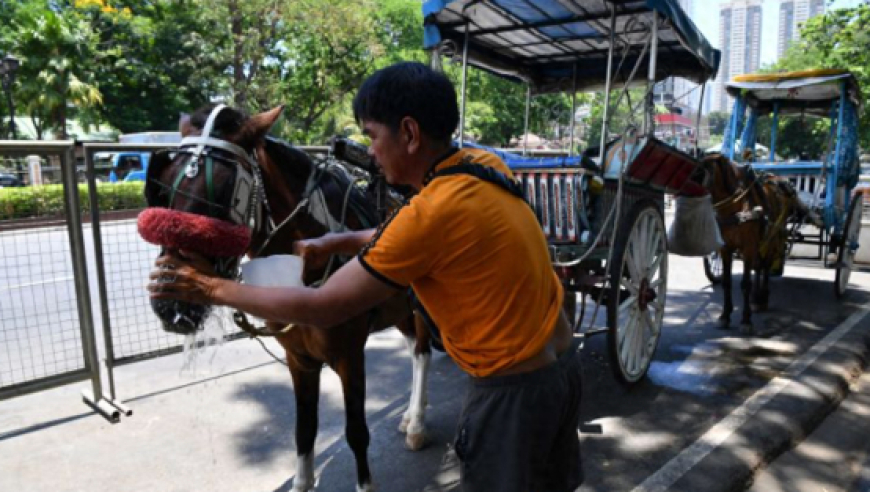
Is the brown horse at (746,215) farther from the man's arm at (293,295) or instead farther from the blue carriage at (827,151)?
the man's arm at (293,295)

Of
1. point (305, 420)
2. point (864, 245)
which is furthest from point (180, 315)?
point (864, 245)

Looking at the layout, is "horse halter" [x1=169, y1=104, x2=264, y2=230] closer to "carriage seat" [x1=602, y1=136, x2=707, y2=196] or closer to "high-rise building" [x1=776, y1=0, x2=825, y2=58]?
"carriage seat" [x1=602, y1=136, x2=707, y2=196]

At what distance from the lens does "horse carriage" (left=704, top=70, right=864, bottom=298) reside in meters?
7.45

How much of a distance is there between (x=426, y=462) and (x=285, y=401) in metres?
1.34

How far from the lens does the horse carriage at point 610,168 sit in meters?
4.12

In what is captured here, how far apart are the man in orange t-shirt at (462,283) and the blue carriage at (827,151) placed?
707 cm

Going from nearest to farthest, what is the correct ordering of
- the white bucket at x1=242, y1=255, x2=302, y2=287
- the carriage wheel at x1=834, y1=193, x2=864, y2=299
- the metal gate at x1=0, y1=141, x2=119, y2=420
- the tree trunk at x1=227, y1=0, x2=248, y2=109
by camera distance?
the white bucket at x1=242, y1=255, x2=302, y2=287, the metal gate at x1=0, y1=141, x2=119, y2=420, the carriage wheel at x1=834, y1=193, x2=864, y2=299, the tree trunk at x1=227, y1=0, x2=248, y2=109

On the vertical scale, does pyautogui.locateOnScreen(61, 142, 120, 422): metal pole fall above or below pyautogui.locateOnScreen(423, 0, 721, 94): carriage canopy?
below

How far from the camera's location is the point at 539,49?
19.5 feet

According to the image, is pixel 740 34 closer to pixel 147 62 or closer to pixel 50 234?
pixel 147 62

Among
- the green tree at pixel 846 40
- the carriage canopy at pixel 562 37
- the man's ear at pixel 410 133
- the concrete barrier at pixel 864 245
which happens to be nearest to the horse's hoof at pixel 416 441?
the man's ear at pixel 410 133

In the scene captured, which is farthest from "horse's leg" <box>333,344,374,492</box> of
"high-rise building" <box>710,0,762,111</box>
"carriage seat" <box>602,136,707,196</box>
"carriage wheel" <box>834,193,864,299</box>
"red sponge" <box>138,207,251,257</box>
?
"high-rise building" <box>710,0,762,111</box>

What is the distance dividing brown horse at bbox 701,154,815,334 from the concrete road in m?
0.84

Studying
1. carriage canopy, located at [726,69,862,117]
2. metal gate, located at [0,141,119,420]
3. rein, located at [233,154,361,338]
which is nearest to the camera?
rein, located at [233,154,361,338]
